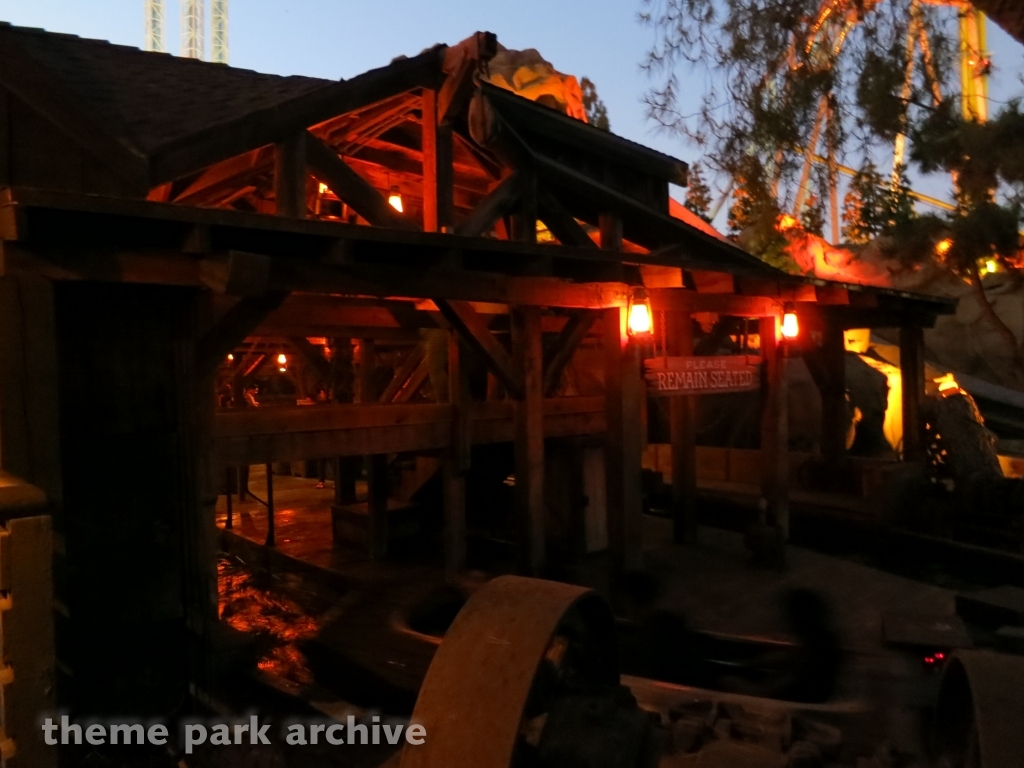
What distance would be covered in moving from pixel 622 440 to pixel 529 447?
0.93 metres

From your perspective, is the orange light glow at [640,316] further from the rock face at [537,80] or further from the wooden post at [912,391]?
the rock face at [537,80]

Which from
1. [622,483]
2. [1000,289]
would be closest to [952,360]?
[1000,289]

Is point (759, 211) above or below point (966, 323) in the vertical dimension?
above

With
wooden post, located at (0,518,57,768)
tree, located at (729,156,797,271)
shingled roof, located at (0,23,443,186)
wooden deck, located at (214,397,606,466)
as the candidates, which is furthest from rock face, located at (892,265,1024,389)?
wooden post, located at (0,518,57,768)

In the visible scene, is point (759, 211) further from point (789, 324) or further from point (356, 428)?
point (356, 428)

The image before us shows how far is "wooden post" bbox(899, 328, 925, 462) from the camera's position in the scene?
13.0 m

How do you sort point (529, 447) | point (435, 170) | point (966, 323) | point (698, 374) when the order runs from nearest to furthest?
1. point (435, 170)
2. point (529, 447)
3. point (698, 374)
4. point (966, 323)

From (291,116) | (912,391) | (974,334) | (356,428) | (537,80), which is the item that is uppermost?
(537,80)

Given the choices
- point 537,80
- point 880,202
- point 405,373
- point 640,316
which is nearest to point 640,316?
point 640,316

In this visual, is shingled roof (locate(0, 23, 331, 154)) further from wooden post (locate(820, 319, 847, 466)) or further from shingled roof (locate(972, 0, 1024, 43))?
wooden post (locate(820, 319, 847, 466))

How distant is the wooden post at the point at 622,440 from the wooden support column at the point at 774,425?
2.15m

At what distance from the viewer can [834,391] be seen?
13.0 meters

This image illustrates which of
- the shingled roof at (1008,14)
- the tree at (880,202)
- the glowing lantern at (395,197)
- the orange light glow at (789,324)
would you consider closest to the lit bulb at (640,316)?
the orange light glow at (789,324)

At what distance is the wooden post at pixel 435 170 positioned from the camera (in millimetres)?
6363
